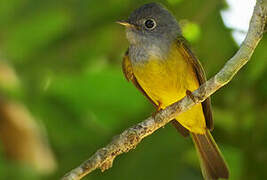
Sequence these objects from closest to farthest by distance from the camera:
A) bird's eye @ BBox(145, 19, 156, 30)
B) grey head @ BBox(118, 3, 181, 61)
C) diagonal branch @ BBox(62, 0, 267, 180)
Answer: diagonal branch @ BBox(62, 0, 267, 180), grey head @ BBox(118, 3, 181, 61), bird's eye @ BBox(145, 19, 156, 30)

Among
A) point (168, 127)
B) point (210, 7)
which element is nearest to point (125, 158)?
point (168, 127)

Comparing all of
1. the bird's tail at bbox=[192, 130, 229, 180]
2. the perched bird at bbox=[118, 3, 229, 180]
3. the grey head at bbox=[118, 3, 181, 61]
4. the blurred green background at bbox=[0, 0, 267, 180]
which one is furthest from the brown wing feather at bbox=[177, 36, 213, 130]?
the blurred green background at bbox=[0, 0, 267, 180]

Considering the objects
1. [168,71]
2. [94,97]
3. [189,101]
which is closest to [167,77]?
[168,71]

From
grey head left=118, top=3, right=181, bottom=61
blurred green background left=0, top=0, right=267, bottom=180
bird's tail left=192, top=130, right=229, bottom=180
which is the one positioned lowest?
bird's tail left=192, top=130, right=229, bottom=180

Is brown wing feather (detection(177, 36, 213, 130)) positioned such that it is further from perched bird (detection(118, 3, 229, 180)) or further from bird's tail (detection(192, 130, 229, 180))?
bird's tail (detection(192, 130, 229, 180))

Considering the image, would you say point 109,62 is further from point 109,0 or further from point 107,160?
point 107,160

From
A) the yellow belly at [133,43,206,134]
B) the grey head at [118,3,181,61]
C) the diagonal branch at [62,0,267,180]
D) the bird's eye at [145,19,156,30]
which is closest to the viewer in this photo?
the diagonal branch at [62,0,267,180]

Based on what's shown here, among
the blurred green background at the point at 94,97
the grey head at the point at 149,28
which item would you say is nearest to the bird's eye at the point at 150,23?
the grey head at the point at 149,28

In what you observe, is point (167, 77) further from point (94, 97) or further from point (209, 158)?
point (94, 97)

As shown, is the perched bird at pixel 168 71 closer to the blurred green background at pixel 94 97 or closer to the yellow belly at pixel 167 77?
the yellow belly at pixel 167 77
